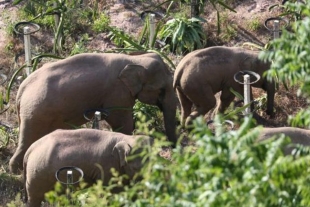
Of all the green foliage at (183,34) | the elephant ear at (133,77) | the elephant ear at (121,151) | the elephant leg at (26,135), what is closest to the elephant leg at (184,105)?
the elephant ear at (133,77)

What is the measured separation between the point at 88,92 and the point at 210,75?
5.59 ft

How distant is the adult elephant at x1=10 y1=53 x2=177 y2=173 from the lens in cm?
1393

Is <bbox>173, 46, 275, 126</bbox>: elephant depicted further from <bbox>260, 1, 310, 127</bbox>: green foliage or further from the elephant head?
<bbox>260, 1, 310, 127</bbox>: green foliage

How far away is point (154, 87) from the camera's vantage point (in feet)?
47.6

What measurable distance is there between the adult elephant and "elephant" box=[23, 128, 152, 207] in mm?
Answer: 1232

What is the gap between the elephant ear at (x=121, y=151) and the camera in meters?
12.5

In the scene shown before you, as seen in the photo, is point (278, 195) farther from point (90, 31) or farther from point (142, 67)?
point (90, 31)

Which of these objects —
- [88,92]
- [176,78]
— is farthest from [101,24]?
[88,92]

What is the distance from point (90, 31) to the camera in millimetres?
17844

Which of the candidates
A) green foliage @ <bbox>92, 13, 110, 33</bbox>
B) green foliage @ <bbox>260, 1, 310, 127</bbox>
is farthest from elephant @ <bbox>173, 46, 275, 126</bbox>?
green foliage @ <bbox>260, 1, 310, 127</bbox>

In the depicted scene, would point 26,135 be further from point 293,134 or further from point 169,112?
point 293,134

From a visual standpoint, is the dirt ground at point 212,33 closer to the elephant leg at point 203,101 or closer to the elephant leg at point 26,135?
the elephant leg at point 203,101

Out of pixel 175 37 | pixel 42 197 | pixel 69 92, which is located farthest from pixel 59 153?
Answer: pixel 175 37

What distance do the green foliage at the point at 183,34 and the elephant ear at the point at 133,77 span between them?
245cm
